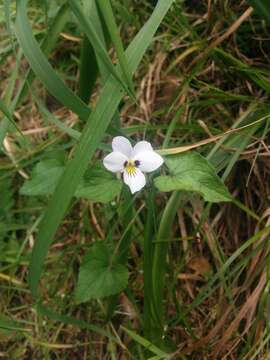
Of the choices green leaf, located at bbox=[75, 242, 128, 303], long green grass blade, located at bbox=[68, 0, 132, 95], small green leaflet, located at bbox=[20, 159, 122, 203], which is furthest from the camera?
green leaf, located at bbox=[75, 242, 128, 303]

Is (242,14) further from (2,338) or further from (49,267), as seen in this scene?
(2,338)

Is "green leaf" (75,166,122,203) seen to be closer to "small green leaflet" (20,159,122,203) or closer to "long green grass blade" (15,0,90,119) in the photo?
"small green leaflet" (20,159,122,203)

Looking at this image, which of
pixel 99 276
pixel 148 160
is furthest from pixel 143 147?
pixel 99 276

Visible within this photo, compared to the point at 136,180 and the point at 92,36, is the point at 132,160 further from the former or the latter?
the point at 92,36

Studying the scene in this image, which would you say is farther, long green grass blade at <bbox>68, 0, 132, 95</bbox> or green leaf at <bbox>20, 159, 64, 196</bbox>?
green leaf at <bbox>20, 159, 64, 196</bbox>

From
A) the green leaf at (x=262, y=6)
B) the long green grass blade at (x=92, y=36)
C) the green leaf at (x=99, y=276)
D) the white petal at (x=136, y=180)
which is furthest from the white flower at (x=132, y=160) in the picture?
the green leaf at (x=262, y=6)

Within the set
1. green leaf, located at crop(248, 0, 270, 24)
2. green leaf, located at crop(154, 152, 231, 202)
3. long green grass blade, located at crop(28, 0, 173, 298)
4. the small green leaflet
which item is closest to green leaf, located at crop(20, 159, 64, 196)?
the small green leaflet

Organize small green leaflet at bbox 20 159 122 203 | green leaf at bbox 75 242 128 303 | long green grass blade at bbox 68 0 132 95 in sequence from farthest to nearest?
green leaf at bbox 75 242 128 303 < small green leaflet at bbox 20 159 122 203 < long green grass blade at bbox 68 0 132 95

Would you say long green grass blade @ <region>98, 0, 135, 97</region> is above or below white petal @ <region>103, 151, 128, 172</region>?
above
